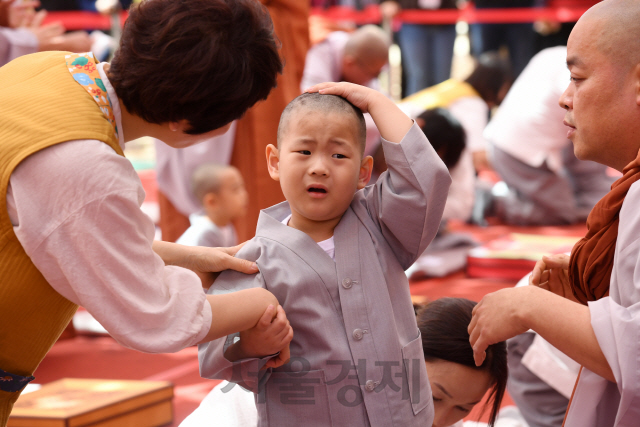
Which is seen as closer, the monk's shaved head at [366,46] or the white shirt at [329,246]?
the white shirt at [329,246]

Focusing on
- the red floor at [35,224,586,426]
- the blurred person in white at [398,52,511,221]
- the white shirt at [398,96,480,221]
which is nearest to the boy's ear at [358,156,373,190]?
the red floor at [35,224,586,426]

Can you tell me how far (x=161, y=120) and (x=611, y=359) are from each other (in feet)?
2.75

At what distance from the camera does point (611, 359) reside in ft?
3.41

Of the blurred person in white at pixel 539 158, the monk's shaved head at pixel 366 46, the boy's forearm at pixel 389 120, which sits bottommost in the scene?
the blurred person in white at pixel 539 158

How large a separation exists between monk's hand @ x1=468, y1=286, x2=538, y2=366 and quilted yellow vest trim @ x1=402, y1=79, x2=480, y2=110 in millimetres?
3249

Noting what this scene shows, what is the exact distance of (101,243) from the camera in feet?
3.18

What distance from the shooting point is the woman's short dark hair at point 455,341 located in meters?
1.53

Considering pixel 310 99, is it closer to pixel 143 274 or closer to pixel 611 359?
pixel 143 274

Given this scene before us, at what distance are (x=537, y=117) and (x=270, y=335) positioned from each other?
3.72 meters

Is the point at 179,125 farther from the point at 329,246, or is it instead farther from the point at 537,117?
the point at 537,117

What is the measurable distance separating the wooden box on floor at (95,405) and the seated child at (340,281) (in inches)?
26.1

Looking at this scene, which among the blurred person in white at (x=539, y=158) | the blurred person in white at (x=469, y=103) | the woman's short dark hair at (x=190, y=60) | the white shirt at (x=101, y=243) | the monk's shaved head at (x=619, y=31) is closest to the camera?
the white shirt at (x=101, y=243)

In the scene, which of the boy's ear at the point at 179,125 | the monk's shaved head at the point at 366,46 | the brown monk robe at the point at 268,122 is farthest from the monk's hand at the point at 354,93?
the monk's shaved head at the point at 366,46

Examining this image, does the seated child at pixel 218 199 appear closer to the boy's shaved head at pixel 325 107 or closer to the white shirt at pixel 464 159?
the white shirt at pixel 464 159
